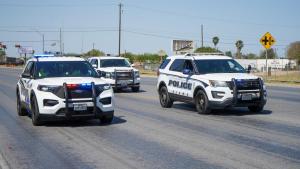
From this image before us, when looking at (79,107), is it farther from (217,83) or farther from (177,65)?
(177,65)

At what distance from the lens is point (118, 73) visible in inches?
1024

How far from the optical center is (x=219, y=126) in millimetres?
12469

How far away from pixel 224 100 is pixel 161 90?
3.93 metres

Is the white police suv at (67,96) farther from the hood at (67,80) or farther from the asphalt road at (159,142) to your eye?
the asphalt road at (159,142)

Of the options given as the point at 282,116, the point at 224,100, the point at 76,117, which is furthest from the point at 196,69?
the point at 76,117

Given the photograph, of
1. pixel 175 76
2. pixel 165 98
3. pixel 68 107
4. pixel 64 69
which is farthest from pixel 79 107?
pixel 165 98

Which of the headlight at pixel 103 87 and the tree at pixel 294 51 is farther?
the tree at pixel 294 51

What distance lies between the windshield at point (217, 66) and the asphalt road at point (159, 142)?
1.34 metres

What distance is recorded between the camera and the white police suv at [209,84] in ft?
47.9

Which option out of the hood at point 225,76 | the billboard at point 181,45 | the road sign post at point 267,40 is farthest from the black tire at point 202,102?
the billboard at point 181,45

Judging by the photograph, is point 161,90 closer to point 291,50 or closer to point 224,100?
point 224,100

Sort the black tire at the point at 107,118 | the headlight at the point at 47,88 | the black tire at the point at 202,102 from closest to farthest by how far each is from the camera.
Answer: the headlight at the point at 47,88, the black tire at the point at 107,118, the black tire at the point at 202,102

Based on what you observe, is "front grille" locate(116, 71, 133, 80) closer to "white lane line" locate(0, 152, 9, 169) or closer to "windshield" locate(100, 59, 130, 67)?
"windshield" locate(100, 59, 130, 67)

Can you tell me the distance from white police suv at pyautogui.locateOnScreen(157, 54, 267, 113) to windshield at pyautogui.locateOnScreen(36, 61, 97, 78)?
3424 millimetres
